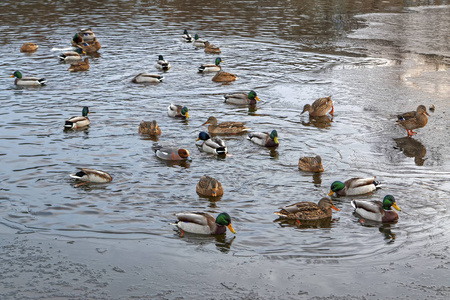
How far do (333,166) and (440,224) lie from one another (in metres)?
3.41

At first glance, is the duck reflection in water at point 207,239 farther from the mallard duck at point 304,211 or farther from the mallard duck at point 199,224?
the mallard duck at point 304,211

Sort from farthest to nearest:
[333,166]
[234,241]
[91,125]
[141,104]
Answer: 1. [141,104]
2. [91,125]
3. [333,166]
4. [234,241]

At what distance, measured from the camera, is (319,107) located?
1809cm

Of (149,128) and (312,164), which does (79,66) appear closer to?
(149,128)

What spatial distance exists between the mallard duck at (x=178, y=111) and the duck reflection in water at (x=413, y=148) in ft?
18.6

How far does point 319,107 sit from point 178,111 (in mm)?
3954

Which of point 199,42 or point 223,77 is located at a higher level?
point 199,42

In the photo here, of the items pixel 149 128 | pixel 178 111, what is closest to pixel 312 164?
pixel 149 128

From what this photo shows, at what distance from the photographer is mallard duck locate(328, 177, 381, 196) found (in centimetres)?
1270

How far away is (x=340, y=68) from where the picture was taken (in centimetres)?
2380

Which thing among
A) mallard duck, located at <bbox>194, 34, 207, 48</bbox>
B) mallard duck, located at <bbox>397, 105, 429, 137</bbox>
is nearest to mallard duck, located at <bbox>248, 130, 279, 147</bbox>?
mallard duck, located at <bbox>397, 105, 429, 137</bbox>

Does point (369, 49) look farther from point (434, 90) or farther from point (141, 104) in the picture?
point (141, 104)

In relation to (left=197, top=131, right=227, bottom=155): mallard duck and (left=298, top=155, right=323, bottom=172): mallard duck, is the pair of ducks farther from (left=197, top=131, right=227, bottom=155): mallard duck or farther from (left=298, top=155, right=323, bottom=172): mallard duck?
(left=197, top=131, right=227, bottom=155): mallard duck

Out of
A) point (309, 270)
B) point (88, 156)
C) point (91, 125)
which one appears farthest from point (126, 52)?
point (309, 270)
